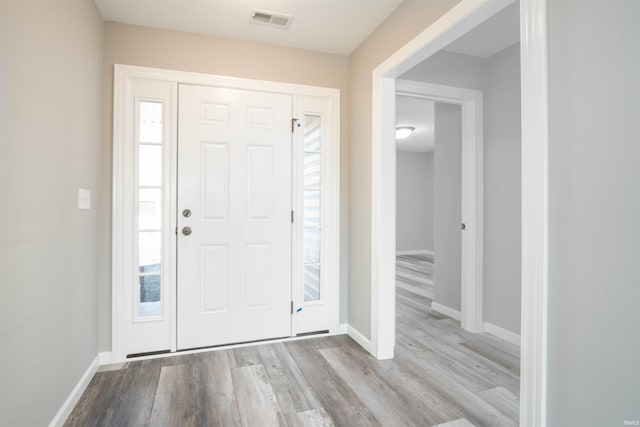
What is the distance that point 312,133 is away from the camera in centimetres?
294

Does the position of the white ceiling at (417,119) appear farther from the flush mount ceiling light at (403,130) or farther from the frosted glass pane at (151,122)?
the frosted glass pane at (151,122)

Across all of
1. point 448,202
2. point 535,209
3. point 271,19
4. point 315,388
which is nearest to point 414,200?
point 448,202

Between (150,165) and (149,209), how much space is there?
33 centimetres

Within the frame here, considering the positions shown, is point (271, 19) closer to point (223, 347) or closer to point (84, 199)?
point (84, 199)

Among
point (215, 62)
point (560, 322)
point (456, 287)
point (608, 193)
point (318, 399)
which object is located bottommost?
point (318, 399)

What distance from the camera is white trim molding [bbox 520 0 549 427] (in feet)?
4.31

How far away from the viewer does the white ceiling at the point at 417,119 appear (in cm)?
455

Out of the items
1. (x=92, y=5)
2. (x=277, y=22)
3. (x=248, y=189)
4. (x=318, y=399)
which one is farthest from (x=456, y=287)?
(x=92, y=5)

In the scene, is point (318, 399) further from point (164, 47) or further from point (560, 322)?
point (164, 47)

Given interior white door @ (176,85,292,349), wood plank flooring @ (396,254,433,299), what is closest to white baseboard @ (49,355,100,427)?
interior white door @ (176,85,292,349)

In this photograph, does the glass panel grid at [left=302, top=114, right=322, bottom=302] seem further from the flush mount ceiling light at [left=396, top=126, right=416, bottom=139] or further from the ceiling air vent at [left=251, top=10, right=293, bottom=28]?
the flush mount ceiling light at [left=396, top=126, right=416, bottom=139]

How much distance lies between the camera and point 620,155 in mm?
1096

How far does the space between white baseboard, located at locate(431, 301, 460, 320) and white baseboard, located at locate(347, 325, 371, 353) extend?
1.21 metres

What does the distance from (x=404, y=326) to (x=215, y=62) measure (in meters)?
2.84
